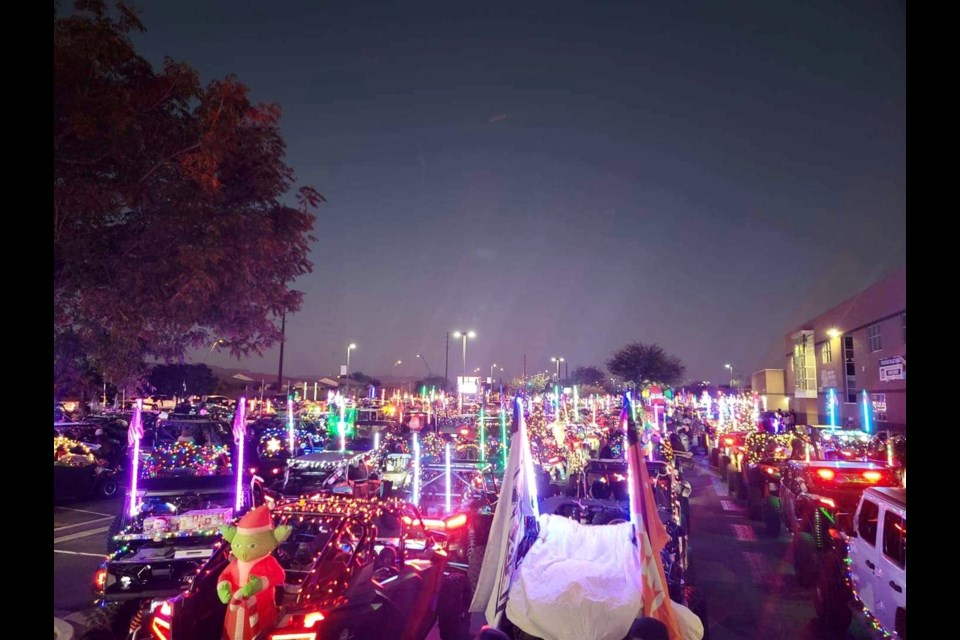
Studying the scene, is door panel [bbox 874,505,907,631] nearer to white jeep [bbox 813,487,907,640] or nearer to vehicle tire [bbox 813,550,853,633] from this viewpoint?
white jeep [bbox 813,487,907,640]

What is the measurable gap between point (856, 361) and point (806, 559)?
31.7m

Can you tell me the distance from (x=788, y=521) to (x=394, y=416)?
88.0 feet

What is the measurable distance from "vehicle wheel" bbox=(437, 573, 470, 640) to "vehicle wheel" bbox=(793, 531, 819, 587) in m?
5.24

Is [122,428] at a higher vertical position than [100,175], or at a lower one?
lower

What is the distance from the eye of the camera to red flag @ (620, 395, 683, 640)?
4.75 m

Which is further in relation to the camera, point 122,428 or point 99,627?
point 122,428

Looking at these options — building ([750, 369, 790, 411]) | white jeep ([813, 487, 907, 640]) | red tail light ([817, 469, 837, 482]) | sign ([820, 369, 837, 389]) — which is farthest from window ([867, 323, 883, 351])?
white jeep ([813, 487, 907, 640])

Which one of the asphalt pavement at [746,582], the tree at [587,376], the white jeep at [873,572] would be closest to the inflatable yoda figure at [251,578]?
the white jeep at [873,572]

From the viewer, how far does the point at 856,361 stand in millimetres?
35594

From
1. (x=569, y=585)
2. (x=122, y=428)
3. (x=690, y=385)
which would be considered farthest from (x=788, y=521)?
(x=690, y=385)

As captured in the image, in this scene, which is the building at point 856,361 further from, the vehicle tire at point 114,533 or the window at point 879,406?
the vehicle tire at point 114,533

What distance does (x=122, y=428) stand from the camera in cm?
2261
